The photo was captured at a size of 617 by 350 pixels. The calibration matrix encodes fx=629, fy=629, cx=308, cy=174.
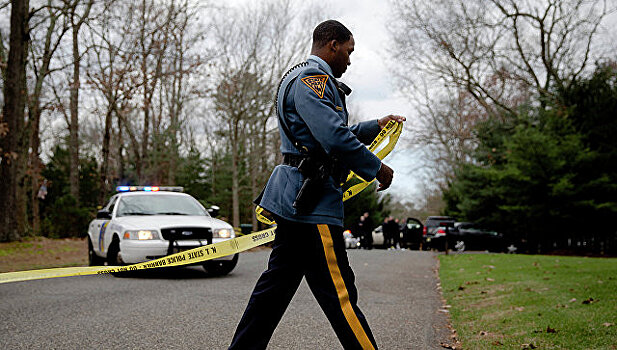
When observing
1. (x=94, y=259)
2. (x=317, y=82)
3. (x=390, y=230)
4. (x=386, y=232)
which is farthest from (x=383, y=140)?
(x=390, y=230)

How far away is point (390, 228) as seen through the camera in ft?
105

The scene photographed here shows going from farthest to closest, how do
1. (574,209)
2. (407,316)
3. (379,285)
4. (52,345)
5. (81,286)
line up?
(574,209)
(379,285)
(81,286)
(407,316)
(52,345)

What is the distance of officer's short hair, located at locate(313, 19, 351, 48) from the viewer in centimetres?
330

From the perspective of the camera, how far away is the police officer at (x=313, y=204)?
297cm

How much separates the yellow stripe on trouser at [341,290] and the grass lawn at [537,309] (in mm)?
2466

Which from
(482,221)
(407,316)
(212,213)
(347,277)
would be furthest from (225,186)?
(347,277)

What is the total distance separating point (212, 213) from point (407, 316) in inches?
235

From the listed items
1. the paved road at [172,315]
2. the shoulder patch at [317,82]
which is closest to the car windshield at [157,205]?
the paved road at [172,315]

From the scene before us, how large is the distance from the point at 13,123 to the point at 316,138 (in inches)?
666

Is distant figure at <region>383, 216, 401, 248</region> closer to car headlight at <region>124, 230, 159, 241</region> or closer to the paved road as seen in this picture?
the paved road

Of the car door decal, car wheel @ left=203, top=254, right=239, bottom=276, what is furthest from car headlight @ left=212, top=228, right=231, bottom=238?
the car door decal

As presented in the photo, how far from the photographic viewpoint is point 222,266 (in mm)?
11367

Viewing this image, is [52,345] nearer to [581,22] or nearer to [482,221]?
[482,221]

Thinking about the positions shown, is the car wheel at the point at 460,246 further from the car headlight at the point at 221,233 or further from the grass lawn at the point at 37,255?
the car headlight at the point at 221,233
